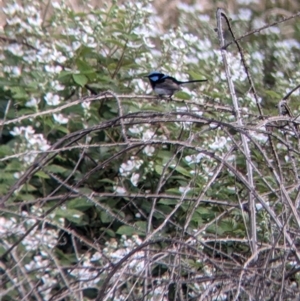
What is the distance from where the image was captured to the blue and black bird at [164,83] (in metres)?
4.20

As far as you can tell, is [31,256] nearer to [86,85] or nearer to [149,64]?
[86,85]

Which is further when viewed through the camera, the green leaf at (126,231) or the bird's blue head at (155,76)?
the bird's blue head at (155,76)

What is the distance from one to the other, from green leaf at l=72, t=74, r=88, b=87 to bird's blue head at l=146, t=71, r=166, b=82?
0.33 meters

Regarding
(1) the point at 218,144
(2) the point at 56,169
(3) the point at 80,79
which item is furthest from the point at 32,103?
(1) the point at 218,144

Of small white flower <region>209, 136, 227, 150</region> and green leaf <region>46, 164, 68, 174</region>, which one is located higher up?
green leaf <region>46, 164, 68, 174</region>

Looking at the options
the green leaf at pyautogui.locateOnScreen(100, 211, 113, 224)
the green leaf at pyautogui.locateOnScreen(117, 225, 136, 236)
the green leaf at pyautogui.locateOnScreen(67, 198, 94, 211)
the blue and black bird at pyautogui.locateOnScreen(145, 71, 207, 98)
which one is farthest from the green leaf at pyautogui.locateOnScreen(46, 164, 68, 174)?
the blue and black bird at pyautogui.locateOnScreen(145, 71, 207, 98)

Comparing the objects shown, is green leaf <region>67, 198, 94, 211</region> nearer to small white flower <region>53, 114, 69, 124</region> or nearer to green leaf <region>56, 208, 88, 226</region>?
green leaf <region>56, 208, 88, 226</region>

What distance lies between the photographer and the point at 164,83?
4285 millimetres

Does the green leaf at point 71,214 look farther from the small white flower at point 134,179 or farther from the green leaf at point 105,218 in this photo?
the small white flower at point 134,179

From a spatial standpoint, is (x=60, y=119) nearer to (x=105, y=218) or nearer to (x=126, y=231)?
(x=105, y=218)

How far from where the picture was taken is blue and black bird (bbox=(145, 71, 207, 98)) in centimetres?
420

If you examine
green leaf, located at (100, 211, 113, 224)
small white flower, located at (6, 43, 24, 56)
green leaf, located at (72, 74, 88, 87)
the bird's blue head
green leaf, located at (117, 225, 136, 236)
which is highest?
small white flower, located at (6, 43, 24, 56)

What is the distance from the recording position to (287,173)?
367cm

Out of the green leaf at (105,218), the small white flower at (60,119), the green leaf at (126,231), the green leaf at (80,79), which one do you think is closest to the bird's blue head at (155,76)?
the green leaf at (80,79)
